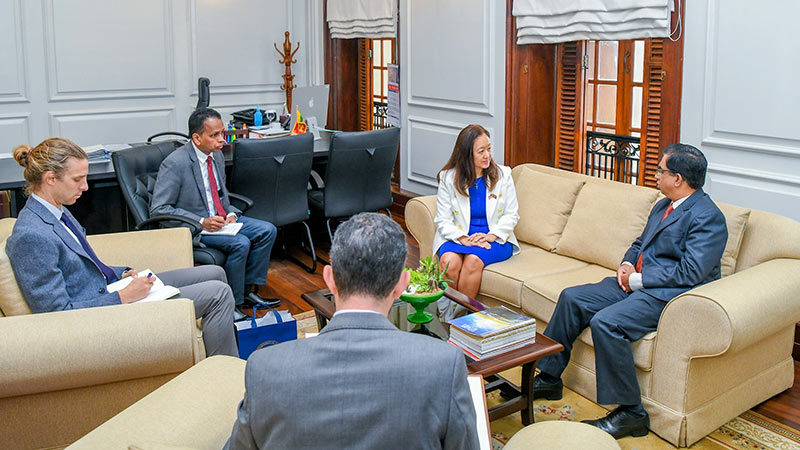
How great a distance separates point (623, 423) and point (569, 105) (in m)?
2.86

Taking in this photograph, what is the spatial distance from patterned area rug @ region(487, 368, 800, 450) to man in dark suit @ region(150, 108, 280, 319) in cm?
168

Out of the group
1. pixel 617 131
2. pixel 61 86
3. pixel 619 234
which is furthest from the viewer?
pixel 61 86

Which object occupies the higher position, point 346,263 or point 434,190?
point 346,263

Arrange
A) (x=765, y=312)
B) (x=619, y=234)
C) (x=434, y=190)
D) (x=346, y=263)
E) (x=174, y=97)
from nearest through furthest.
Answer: (x=346, y=263) < (x=765, y=312) < (x=619, y=234) < (x=434, y=190) < (x=174, y=97)

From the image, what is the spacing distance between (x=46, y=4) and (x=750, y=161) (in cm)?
576

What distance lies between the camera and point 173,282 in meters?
3.50

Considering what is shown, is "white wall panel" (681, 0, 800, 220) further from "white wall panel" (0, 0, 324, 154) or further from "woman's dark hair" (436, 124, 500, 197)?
"white wall panel" (0, 0, 324, 154)

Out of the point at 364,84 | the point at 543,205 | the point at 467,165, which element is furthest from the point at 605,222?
the point at 364,84

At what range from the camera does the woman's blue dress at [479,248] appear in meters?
4.13

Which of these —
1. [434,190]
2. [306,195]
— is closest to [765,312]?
[306,195]

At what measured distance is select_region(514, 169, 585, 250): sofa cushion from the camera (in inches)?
168

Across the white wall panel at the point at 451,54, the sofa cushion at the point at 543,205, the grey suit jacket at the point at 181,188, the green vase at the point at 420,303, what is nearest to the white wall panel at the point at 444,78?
the white wall panel at the point at 451,54

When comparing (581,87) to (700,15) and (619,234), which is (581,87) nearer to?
(700,15)

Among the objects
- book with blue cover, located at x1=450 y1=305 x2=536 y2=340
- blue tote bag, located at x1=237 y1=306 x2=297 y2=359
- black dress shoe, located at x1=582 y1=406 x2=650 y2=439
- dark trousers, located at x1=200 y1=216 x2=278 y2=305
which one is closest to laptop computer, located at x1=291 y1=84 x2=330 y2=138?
dark trousers, located at x1=200 y1=216 x2=278 y2=305
